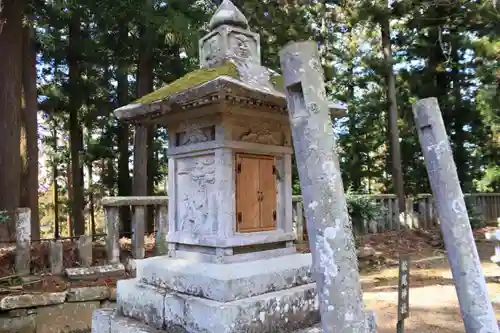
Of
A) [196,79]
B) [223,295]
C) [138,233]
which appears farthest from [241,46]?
[138,233]

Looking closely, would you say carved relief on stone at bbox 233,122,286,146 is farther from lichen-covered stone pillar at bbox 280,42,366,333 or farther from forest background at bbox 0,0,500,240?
forest background at bbox 0,0,500,240

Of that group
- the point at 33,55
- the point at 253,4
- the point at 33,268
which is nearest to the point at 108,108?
the point at 33,55

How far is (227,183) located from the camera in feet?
10.8

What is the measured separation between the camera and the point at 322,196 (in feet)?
7.22

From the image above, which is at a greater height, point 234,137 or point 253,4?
point 253,4

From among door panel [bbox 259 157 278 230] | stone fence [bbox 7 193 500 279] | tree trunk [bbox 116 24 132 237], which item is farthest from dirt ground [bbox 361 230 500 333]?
tree trunk [bbox 116 24 132 237]

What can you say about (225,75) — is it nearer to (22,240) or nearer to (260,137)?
(260,137)

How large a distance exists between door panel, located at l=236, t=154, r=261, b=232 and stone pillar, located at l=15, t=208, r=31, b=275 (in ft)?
10.5

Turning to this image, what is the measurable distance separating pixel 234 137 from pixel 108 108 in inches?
397

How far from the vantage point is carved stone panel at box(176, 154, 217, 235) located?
3395 millimetres

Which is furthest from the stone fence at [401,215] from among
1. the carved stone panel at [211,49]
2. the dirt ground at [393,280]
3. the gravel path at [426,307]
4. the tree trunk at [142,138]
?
the carved stone panel at [211,49]

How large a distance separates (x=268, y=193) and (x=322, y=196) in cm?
151

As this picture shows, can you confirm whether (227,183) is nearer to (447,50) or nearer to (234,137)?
(234,137)

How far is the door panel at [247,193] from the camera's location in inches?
134
